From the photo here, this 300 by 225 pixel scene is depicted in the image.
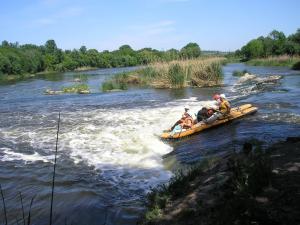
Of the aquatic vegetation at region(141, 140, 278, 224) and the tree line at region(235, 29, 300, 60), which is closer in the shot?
the aquatic vegetation at region(141, 140, 278, 224)

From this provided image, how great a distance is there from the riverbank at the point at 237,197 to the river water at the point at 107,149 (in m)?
0.86

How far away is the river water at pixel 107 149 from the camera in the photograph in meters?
7.26

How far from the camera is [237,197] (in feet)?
15.0

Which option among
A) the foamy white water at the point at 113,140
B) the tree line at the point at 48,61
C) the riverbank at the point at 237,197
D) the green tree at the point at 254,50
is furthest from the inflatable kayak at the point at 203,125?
the green tree at the point at 254,50

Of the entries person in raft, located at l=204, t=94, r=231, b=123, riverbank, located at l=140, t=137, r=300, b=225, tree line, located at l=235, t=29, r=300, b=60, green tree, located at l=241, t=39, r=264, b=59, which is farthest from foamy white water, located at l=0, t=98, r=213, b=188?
green tree, located at l=241, t=39, r=264, b=59

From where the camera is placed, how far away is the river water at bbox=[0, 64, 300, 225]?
7.26 metres

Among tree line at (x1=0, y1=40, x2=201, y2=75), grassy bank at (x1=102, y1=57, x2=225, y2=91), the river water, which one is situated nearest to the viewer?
the river water

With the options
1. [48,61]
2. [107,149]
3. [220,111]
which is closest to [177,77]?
[220,111]

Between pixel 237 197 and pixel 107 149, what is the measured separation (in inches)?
292

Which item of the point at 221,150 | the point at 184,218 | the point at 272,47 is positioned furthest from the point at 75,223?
the point at 272,47

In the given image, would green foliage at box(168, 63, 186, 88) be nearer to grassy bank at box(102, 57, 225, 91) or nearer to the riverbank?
grassy bank at box(102, 57, 225, 91)

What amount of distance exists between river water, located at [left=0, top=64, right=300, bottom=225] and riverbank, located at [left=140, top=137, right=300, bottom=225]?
859 mm

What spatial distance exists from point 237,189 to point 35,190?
16.2 ft

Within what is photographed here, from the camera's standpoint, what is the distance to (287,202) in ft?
14.2
